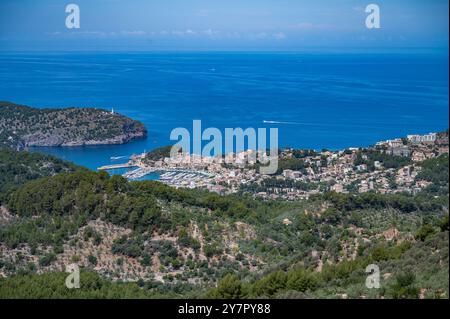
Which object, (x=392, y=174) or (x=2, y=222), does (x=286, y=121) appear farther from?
(x=2, y=222)

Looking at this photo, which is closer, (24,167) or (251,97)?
(24,167)

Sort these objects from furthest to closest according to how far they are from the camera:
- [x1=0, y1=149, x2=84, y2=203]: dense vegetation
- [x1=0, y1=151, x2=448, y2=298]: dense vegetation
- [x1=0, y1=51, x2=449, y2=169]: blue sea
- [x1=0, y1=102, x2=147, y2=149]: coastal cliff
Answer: [x1=0, y1=51, x2=449, y2=169]: blue sea < [x1=0, y1=102, x2=147, y2=149]: coastal cliff < [x1=0, y1=149, x2=84, y2=203]: dense vegetation < [x1=0, y1=151, x2=448, y2=298]: dense vegetation

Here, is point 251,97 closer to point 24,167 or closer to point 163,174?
point 163,174

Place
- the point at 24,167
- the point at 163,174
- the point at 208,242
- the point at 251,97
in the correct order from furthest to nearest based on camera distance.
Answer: the point at 251,97 → the point at 163,174 → the point at 24,167 → the point at 208,242

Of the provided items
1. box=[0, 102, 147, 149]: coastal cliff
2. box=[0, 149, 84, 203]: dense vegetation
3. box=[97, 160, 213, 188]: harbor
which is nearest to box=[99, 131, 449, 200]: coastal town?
box=[97, 160, 213, 188]: harbor

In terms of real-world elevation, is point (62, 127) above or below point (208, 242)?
above

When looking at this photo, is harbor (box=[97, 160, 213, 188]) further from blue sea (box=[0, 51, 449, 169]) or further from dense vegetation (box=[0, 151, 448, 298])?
dense vegetation (box=[0, 151, 448, 298])

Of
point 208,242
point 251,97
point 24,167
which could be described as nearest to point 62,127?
point 24,167
